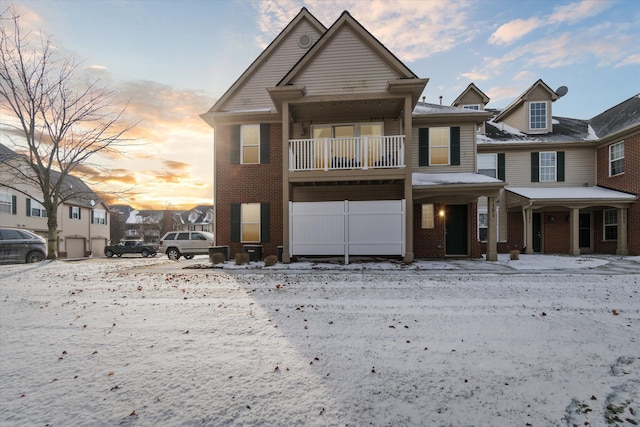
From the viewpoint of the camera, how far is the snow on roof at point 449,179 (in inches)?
456

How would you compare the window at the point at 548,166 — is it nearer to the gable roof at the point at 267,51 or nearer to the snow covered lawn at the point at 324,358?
the snow covered lawn at the point at 324,358

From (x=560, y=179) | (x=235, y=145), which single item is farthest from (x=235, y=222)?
(x=560, y=179)

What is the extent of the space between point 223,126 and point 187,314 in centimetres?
1033

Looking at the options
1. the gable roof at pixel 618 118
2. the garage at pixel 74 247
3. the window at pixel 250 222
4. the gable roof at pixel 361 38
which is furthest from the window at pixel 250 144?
the garage at pixel 74 247

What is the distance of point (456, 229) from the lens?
44.2 ft

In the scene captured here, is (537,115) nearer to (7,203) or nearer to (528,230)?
(528,230)

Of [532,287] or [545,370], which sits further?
[532,287]

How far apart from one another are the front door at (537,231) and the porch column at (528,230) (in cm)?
94

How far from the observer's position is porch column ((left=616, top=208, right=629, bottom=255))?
1430 cm

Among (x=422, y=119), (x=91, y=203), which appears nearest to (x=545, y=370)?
(x=422, y=119)

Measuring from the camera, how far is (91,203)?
105 feet

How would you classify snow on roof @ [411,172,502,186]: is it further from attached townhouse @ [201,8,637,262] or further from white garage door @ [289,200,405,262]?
white garage door @ [289,200,405,262]

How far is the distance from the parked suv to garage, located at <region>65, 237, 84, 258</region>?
56.8 feet

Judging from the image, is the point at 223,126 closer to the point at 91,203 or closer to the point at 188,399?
the point at 188,399
